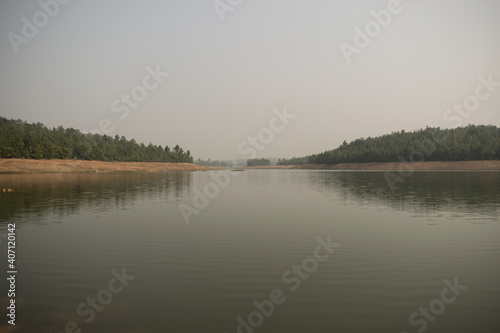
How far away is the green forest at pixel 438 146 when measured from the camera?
413 ft

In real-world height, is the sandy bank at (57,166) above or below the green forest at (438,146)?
below

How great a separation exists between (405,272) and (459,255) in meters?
3.50

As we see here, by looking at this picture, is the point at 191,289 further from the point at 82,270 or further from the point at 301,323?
the point at 82,270

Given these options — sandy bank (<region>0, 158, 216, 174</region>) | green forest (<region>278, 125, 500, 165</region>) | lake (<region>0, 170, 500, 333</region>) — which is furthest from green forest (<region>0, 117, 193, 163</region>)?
green forest (<region>278, 125, 500, 165</region>)

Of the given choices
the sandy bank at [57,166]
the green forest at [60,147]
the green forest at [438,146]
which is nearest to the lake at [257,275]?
the sandy bank at [57,166]

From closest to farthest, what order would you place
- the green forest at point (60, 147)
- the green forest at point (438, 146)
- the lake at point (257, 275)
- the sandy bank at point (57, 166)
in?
the lake at point (257, 275) → the sandy bank at point (57, 166) → the green forest at point (60, 147) → the green forest at point (438, 146)

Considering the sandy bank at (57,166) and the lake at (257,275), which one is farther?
the sandy bank at (57,166)

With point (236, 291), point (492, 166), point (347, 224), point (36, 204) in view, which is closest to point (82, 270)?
point (236, 291)

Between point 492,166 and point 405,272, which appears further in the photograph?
point 492,166

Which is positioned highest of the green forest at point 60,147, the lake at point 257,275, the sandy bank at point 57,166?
the green forest at point 60,147

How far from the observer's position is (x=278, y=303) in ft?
25.0

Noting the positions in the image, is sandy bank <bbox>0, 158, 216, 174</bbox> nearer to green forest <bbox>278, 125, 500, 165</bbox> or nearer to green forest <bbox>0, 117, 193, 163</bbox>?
green forest <bbox>0, 117, 193, 163</bbox>

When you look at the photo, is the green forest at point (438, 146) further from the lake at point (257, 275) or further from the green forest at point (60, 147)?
the lake at point (257, 275)

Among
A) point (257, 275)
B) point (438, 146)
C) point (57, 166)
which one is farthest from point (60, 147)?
point (438, 146)
